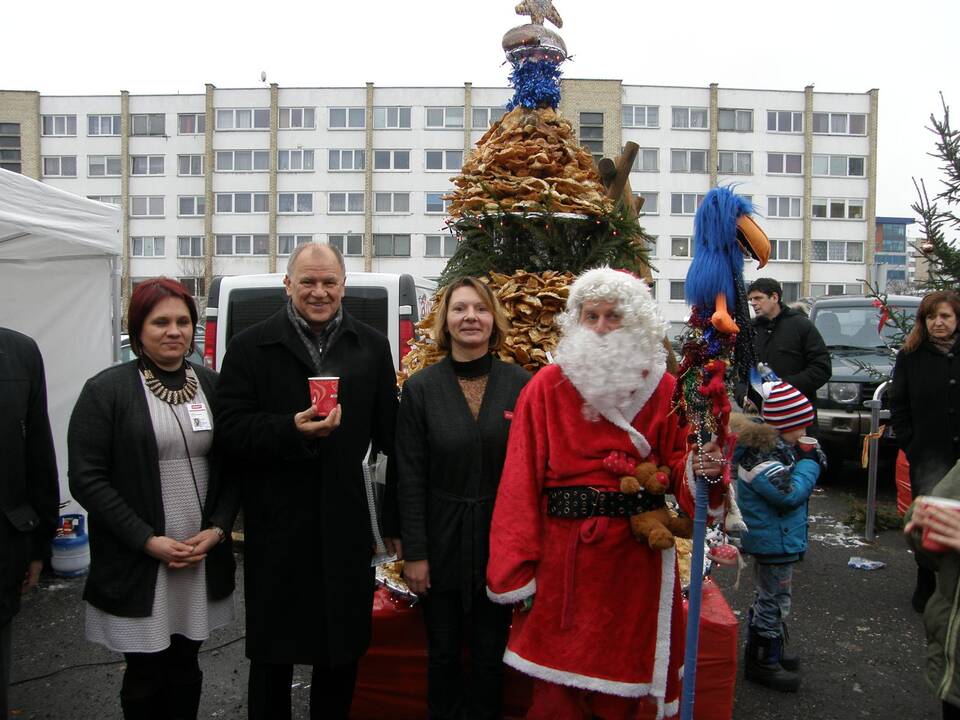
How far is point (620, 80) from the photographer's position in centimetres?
4319

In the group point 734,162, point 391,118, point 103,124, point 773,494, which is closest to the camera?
point 773,494

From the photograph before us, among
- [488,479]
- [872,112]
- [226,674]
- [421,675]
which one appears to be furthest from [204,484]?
[872,112]

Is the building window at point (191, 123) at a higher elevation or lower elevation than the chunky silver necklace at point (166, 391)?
higher

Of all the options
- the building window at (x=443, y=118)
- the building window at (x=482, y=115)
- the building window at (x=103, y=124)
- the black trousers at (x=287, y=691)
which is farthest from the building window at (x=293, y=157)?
the black trousers at (x=287, y=691)

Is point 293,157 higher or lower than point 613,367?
higher

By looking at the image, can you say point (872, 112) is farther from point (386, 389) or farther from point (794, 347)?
point (386, 389)

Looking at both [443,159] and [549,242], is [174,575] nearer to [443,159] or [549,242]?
[549,242]

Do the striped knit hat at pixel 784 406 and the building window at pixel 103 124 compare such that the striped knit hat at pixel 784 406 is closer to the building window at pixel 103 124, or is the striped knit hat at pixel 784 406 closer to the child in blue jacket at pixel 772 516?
the child in blue jacket at pixel 772 516

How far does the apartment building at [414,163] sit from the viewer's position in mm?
43562

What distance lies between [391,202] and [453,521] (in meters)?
42.8

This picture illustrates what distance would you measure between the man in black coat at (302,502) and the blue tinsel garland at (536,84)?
1568 millimetres

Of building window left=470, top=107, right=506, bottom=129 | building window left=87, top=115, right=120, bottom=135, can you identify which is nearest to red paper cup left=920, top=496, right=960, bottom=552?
building window left=470, top=107, right=506, bottom=129

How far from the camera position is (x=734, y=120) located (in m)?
44.2

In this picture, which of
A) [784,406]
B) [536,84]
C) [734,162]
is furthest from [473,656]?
[734,162]
